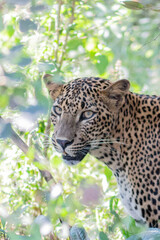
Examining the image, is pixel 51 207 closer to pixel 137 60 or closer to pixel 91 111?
pixel 91 111

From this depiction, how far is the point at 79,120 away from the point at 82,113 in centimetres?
7

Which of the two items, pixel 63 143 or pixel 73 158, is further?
pixel 73 158

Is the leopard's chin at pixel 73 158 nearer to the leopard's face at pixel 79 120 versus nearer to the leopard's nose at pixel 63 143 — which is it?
the leopard's face at pixel 79 120

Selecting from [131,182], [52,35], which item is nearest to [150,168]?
[131,182]

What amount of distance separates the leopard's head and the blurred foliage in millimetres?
221

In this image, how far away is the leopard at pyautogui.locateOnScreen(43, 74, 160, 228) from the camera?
3311 millimetres

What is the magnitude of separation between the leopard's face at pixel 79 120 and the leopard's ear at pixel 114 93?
50 mm

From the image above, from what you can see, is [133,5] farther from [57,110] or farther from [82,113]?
[57,110]

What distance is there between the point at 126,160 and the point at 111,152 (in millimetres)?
160

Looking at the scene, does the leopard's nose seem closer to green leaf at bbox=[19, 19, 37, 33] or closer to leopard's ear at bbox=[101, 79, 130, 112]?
leopard's ear at bbox=[101, 79, 130, 112]

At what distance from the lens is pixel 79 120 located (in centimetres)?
332

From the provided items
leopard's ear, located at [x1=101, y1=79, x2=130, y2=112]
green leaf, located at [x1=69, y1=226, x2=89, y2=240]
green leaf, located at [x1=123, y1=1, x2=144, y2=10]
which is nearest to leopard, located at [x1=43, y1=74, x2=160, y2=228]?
leopard's ear, located at [x1=101, y1=79, x2=130, y2=112]

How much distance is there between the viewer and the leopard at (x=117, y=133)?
3.31 metres

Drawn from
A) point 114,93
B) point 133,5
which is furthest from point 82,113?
point 133,5
